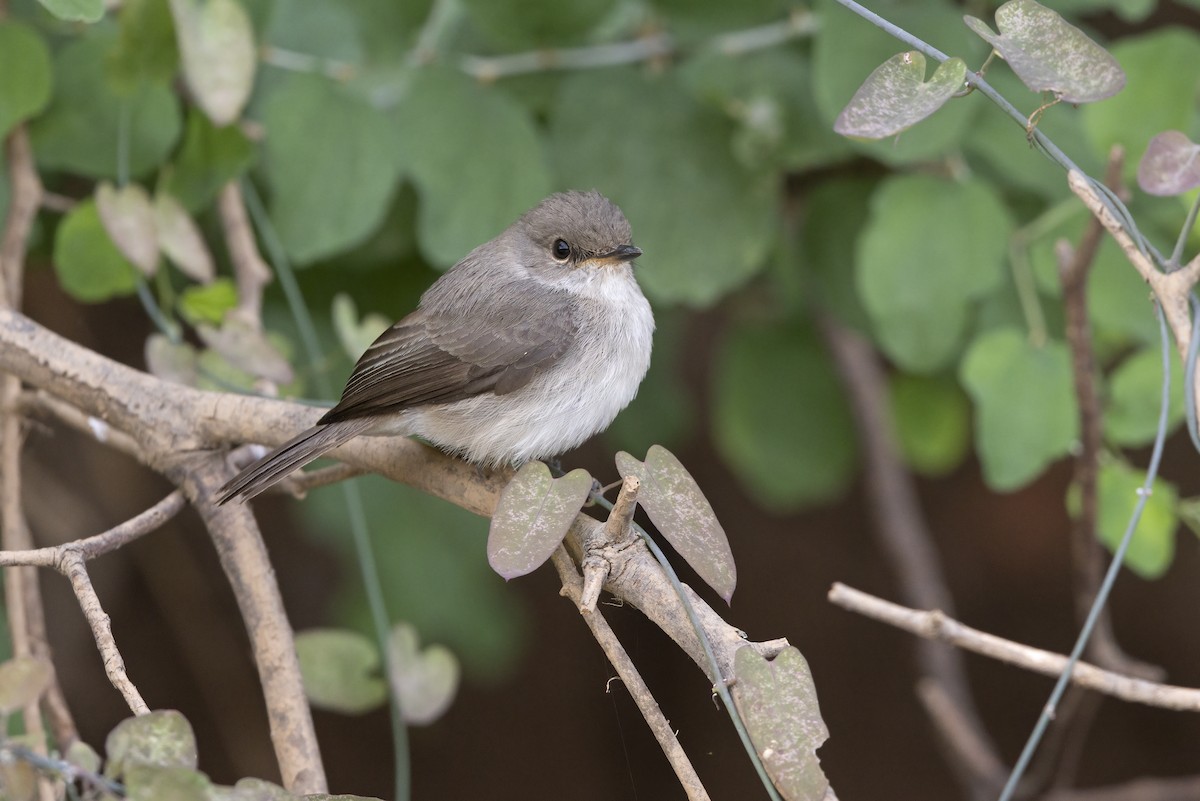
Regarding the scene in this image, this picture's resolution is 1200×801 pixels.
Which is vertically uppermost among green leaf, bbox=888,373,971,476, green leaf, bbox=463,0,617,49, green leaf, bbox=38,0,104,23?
green leaf, bbox=38,0,104,23

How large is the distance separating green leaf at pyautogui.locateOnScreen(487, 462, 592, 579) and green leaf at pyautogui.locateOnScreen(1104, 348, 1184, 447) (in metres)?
1.75

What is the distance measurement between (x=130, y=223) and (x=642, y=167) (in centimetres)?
130

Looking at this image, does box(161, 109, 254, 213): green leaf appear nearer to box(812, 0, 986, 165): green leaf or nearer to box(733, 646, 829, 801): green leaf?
box(812, 0, 986, 165): green leaf

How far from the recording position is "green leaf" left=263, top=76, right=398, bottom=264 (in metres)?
2.90

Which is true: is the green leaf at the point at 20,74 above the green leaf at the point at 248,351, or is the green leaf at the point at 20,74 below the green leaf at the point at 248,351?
above

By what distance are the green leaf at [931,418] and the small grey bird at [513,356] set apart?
1.30 metres

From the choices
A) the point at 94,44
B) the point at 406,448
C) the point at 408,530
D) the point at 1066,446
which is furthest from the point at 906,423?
the point at 94,44

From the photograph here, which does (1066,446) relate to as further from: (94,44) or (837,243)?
(94,44)

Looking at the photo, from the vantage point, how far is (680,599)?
70.6 inches

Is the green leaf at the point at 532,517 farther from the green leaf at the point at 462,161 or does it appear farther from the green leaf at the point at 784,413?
the green leaf at the point at 784,413

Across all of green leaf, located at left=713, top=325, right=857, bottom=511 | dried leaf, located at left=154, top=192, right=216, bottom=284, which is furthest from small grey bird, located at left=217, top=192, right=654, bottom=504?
green leaf, located at left=713, top=325, right=857, bottom=511

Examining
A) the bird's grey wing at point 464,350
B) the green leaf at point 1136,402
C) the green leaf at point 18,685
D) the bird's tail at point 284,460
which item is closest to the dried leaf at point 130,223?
the bird's grey wing at point 464,350

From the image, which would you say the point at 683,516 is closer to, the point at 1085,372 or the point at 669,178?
the point at 1085,372

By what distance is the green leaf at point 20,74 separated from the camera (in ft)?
8.81
